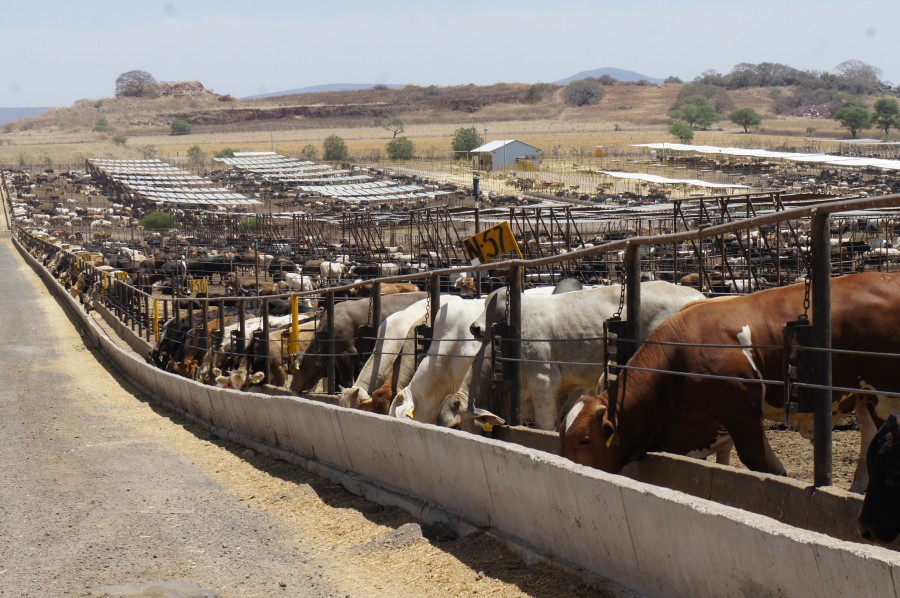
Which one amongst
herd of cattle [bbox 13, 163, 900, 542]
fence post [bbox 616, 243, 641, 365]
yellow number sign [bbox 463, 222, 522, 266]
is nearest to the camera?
herd of cattle [bbox 13, 163, 900, 542]

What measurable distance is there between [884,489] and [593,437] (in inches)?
98.1

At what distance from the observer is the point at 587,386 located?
407 inches

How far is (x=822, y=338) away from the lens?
5.64 meters

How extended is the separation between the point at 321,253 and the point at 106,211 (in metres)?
60.1

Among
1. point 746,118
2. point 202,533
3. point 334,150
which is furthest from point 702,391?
point 746,118

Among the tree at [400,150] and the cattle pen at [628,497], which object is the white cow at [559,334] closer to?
the cattle pen at [628,497]

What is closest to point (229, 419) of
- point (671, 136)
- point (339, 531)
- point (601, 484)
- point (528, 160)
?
point (339, 531)

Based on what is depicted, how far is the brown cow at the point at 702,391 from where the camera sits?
7.02 metres

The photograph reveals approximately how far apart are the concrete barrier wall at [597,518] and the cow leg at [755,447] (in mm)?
1477

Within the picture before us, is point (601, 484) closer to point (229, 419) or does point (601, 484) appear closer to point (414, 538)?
point (414, 538)

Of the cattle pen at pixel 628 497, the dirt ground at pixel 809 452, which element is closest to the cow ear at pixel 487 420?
the cattle pen at pixel 628 497

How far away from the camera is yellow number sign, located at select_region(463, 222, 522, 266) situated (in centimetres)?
1273

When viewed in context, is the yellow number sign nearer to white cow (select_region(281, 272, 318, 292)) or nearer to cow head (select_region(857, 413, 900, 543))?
cow head (select_region(857, 413, 900, 543))

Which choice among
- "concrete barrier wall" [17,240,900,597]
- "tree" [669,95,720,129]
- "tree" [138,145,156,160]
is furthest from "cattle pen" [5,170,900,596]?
"tree" [669,95,720,129]
